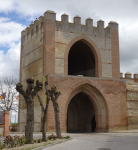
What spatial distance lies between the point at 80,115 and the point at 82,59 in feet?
19.9

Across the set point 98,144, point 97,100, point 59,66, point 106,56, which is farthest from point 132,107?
point 98,144

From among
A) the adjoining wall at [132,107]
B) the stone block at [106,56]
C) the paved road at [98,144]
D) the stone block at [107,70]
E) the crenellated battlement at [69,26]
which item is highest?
the crenellated battlement at [69,26]

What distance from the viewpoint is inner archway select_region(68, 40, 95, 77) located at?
2783cm

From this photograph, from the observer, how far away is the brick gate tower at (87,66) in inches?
919

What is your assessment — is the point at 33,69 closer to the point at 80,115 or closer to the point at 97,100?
the point at 97,100

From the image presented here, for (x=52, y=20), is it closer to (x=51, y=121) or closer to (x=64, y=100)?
(x=64, y=100)

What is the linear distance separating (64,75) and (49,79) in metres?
1.52

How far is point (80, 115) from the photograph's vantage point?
2892cm

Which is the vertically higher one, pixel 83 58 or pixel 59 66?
pixel 83 58

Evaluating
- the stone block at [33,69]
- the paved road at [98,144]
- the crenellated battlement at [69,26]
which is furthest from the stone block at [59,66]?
the paved road at [98,144]

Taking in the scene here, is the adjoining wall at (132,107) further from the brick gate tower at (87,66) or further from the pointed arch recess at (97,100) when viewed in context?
the pointed arch recess at (97,100)

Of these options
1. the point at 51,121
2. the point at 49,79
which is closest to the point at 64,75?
the point at 49,79

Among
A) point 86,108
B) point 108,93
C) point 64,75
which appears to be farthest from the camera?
point 86,108

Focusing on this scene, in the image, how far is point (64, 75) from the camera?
23250mm
